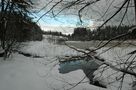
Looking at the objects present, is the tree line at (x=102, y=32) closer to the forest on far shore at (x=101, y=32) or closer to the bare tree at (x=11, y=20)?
the forest on far shore at (x=101, y=32)

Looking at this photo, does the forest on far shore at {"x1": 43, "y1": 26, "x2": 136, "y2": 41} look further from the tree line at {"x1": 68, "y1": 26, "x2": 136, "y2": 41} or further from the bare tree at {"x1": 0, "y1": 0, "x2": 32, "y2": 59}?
the bare tree at {"x1": 0, "y1": 0, "x2": 32, "y2": 59}

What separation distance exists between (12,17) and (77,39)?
31.4 ft

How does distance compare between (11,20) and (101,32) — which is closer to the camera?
(101,32)

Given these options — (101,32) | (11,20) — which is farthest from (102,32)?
(11,20)

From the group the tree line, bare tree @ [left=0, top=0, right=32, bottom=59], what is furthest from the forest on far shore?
bare tree @ [left=0, top=0, right=32, bottom=59]

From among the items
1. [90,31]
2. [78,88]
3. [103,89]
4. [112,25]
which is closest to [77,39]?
[90,31]

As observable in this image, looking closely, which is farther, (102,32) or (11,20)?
(11,20)

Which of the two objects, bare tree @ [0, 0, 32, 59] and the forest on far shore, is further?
bare tree @ [0, 0, 32, 59]

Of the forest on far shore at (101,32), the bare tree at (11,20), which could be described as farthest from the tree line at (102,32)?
the bare tree at (11,20)

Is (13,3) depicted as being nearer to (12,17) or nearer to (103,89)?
(12,17)

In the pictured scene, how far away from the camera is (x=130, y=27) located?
5.06m

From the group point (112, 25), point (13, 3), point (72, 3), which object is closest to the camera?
point (72, 3)

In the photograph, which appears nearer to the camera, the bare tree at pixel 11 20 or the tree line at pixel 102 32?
the tree line at pixel 102 32

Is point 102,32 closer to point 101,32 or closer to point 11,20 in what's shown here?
point 101,32
